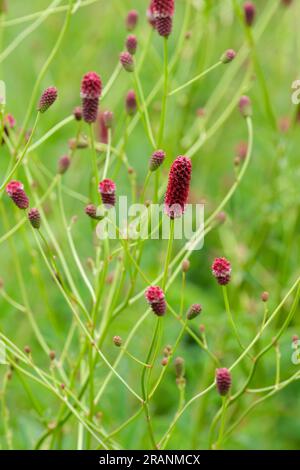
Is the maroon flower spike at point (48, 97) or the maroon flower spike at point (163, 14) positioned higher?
the maroon flower spike at point (163, 14)

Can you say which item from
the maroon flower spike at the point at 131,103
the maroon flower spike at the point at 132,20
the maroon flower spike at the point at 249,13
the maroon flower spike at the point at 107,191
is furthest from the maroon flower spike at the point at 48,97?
the maroon flower spike at the point at 249,13

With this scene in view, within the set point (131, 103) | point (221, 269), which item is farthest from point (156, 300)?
point (131, 103)

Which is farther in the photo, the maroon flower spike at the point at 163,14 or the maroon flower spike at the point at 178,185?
the maroon flower spike at the point at 163,14

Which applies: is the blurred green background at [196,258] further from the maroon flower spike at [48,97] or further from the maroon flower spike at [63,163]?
the maroon flower spike at [48,97]

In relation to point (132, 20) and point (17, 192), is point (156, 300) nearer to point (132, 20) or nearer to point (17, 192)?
point (17, 192)

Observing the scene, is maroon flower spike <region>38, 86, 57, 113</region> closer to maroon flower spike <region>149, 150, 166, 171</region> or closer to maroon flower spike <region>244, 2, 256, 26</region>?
maroon flower spike <region>149, 150, 166, 171</region>
